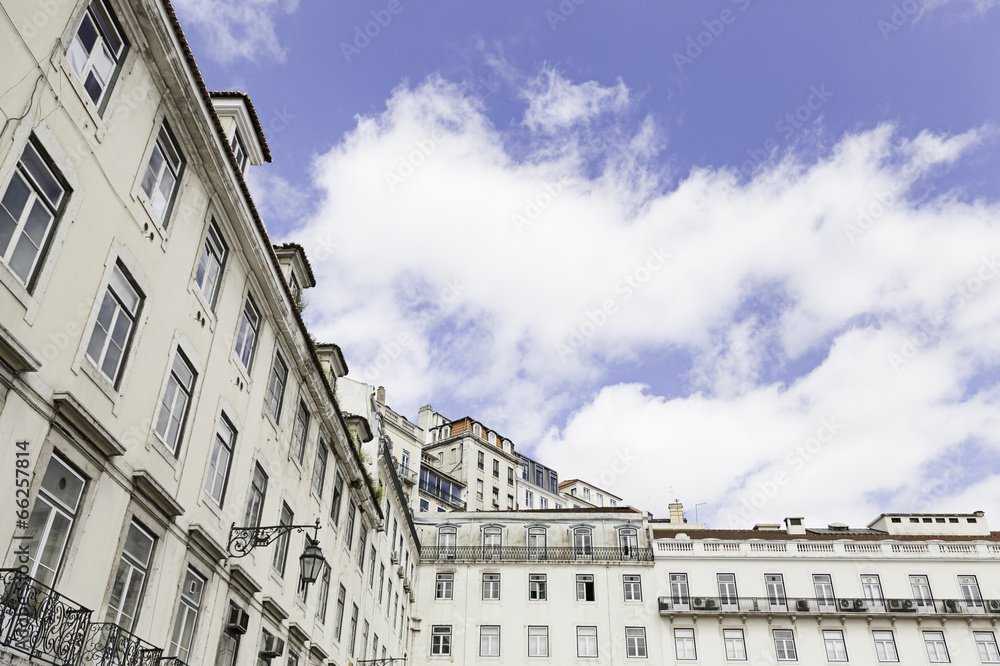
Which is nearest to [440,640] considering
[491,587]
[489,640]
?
[489,640]

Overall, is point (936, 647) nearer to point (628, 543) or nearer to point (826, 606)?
point (826, 606)

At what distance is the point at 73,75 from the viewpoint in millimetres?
9539

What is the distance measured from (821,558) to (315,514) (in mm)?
32277

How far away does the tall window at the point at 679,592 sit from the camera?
41438 millimetres

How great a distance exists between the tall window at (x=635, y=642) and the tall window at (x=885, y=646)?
11317 millimetres

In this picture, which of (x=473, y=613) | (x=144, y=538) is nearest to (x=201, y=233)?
(x=144, y=538)

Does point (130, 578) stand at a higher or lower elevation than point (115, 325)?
lower

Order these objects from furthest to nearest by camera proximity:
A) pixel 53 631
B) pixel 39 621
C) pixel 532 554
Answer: pixel 532 554 → pixel 53 631 → pixel 39 621

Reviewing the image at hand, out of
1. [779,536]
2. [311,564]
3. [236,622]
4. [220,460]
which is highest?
[779,536]

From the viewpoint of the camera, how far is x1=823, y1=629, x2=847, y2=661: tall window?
131ft

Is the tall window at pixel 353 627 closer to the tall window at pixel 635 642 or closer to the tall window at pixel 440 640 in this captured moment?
the tall window at pixel 440 640

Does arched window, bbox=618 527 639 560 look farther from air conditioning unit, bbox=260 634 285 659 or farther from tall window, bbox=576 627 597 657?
air conditioning unit, bbox=260 634 285 659

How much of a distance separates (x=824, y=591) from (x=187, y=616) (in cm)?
3748

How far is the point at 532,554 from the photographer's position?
44.1 m
